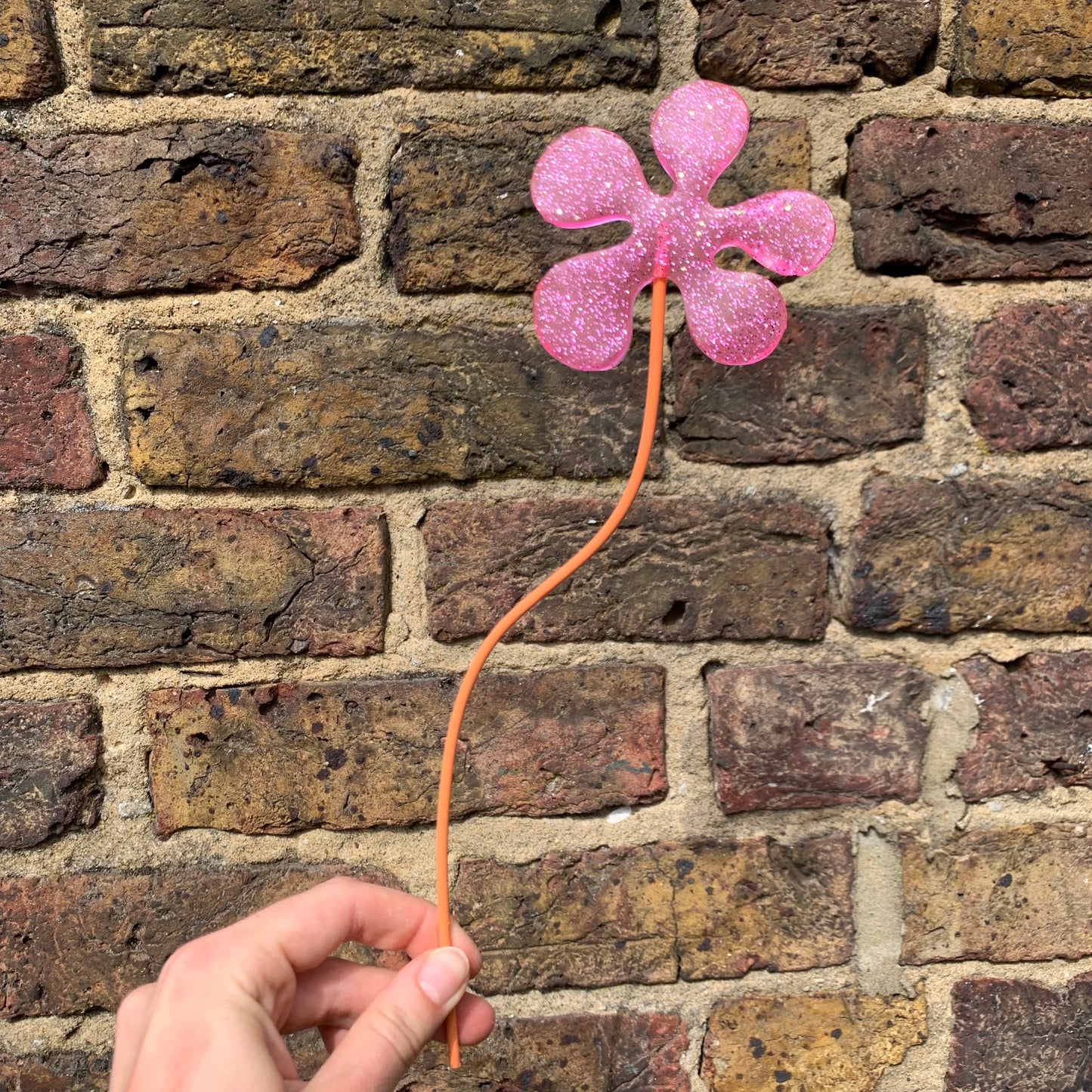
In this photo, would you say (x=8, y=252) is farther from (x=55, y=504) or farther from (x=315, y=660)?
(x=315, y=660)

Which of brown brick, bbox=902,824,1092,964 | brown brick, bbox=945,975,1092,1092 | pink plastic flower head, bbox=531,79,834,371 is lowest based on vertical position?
brown brick, bbox=945,975,1092,1092

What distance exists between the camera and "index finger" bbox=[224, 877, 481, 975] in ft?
1.33

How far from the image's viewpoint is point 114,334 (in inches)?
18.2

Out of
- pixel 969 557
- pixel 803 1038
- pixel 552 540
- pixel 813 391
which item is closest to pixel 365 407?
pixel 552 540

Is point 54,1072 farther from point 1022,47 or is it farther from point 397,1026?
point 1022,47

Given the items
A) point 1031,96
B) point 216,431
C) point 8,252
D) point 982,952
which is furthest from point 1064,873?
point 8,252

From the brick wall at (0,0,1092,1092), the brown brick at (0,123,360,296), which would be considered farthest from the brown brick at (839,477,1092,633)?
the brown brick at (0,123,360,296)

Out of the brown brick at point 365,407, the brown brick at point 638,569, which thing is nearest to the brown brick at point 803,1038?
the brown brick at point 638,569

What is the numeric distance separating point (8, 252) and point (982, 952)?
2.23 feet

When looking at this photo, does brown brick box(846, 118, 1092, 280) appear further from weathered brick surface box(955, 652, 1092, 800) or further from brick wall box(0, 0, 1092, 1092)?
weathered brick surface box(955, 652, 1092, 800)

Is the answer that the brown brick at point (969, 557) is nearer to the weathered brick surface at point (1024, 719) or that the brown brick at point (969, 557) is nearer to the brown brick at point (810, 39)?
the weathered brick surface at point (1024, 719)

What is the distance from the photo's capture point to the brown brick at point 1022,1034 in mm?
509

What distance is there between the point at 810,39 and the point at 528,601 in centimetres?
34

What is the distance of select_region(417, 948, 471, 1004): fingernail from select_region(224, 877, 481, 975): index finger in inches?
1.3
